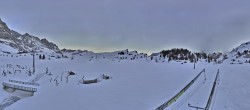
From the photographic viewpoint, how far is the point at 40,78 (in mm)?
36438

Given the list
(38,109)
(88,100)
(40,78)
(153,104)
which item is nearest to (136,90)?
(88,100)

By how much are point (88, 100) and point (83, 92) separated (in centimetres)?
355

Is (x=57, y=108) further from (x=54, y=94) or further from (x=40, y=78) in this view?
(x=40, y=78)

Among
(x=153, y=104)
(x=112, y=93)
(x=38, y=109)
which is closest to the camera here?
(x=153, y=104)

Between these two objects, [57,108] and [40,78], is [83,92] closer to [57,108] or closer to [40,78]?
[57,108]

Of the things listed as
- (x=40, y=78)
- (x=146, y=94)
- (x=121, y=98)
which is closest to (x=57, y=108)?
(x=121, y=98)

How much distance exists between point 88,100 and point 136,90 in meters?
4.20

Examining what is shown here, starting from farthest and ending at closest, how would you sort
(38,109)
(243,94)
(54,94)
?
(54,94) < (38,109) < (243,94)

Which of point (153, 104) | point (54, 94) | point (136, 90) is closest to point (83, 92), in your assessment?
point (54, 94)

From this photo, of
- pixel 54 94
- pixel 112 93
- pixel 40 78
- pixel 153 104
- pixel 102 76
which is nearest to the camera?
pixel 153 104

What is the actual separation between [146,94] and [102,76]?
13.1m

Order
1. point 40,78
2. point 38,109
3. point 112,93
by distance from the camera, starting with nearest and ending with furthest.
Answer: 1. point 38,109
2. point 112,93
3. point 40,78

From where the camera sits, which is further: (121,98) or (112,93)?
(112,93)

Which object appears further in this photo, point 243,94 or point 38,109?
point 38,109
